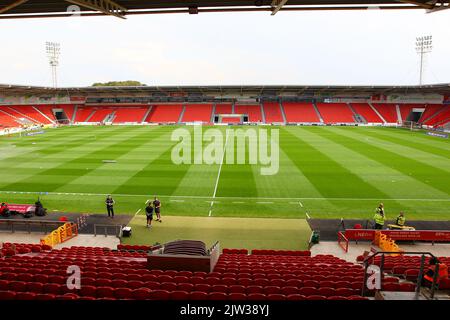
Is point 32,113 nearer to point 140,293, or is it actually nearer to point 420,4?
point 140,293

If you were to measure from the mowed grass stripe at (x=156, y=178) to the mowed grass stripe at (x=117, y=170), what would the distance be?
0.64 metres

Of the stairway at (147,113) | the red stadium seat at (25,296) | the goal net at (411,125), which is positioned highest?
the stairway at (147,113)

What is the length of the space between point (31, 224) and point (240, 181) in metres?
12.8

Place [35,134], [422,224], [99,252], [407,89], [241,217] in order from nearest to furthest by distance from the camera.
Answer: [99,252], [422,224], [241,217], [35,134], [407,89]

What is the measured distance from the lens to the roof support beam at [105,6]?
8123 millimetres

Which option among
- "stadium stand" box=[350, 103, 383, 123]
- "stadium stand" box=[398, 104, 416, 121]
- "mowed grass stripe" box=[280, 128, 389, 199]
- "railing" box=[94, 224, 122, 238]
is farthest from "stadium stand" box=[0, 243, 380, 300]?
"stadium stand" box=[398, 104, 416, 121]

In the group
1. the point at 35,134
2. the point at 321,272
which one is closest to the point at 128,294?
the point at 321,272

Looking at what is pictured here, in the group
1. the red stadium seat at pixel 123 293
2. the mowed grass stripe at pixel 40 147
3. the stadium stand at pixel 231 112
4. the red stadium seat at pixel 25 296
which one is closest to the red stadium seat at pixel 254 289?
the red stadium seat at pixel 123 293

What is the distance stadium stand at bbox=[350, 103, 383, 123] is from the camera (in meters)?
63.1

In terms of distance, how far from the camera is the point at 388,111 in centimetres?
6531

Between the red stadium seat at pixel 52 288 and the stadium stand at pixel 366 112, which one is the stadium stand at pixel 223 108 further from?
the red stadium seat at pixel 52 288
